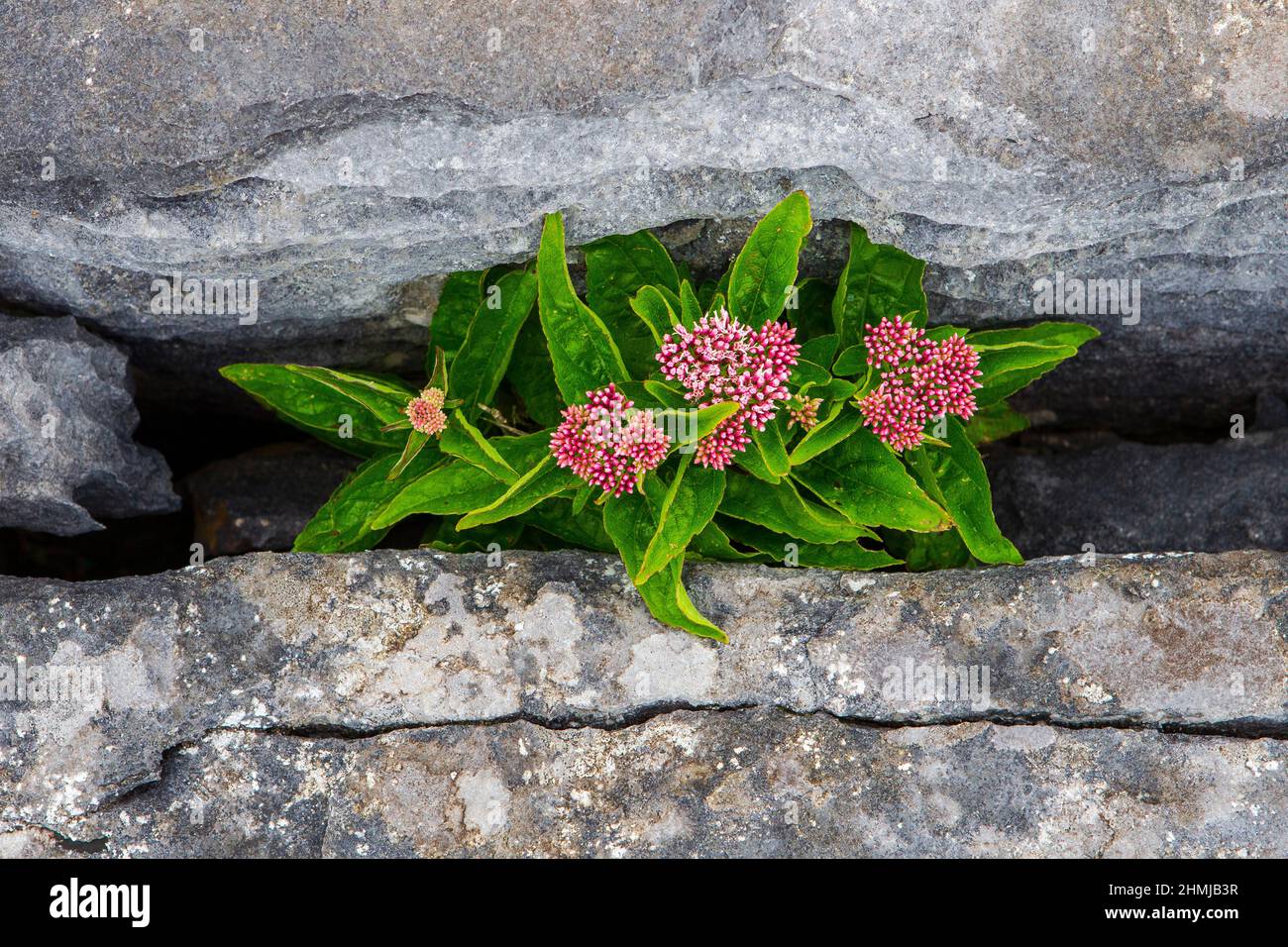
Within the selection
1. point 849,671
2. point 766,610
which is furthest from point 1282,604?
point 766,610

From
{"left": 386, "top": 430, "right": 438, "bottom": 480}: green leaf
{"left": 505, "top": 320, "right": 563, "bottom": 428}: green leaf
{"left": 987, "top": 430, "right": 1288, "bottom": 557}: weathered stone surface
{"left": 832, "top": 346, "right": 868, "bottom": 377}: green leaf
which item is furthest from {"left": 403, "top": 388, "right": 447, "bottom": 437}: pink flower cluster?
{"left": 987, "top": 430, "right": 1288, "bottom": 557}: weathered stone surface

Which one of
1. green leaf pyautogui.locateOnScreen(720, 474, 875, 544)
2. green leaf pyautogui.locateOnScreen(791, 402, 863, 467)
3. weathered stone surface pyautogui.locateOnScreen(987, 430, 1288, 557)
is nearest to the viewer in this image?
green leaf pyautogui.locateOnScreen(791, 402, 863, 467)

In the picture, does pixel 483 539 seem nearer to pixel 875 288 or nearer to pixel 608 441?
pixel 608 441

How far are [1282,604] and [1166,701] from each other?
547mm

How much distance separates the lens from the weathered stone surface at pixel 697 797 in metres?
3.77

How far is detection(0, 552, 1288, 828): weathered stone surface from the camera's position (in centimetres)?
381

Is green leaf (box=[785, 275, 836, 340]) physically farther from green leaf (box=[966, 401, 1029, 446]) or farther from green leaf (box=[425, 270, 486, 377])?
green leaf (box=[425, 270, 486, 377])

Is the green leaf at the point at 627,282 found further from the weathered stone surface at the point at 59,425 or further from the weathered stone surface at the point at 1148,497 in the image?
the weathered stone surface at the point at 1148,497

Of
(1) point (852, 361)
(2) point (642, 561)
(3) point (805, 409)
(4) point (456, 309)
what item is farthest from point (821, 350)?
(4) point (456, 309)

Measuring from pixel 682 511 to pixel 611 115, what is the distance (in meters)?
1.32

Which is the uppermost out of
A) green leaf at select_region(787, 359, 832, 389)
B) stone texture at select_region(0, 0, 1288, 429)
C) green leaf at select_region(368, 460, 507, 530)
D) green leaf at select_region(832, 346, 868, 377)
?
stone texture at select_region(0, 0, 1288, 429)

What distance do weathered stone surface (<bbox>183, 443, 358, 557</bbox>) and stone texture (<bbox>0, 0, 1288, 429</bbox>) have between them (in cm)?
157

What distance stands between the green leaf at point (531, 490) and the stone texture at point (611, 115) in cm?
88

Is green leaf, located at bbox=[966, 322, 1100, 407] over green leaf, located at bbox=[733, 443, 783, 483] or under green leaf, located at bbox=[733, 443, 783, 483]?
over
